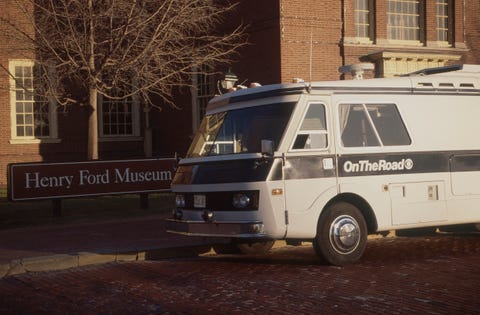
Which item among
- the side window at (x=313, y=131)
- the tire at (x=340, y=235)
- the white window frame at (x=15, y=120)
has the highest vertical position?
the white window frame at (x=15, y=120)

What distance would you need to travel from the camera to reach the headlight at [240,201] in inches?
318

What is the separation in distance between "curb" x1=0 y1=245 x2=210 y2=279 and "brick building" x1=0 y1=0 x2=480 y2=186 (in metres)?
9.25

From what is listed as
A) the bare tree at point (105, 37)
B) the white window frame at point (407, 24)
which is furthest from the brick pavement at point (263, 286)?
the white window frame at point (407, 24)

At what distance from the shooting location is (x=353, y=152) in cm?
857

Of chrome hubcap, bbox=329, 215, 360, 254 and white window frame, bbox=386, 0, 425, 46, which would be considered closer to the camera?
chrome hubcap, bbox=329, 215, 360, 254

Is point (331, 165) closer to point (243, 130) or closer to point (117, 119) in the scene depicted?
point (243, 130)

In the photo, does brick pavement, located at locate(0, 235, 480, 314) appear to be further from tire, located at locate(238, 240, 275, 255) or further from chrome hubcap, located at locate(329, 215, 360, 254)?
chrome hubcap, located at locate(329, 215, 360, 254)

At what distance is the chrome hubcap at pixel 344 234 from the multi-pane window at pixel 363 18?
1328 centimetres

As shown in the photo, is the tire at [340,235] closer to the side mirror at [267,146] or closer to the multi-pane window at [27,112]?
the side mirror at [267,146]

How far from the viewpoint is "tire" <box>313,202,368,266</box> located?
8.29 meters

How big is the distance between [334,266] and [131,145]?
16.8 m

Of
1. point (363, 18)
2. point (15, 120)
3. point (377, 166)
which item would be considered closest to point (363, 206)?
point (377, 166)

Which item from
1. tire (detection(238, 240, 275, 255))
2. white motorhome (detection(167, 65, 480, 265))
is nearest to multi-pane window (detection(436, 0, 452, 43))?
white motorhome (detection(167, 65, 480, 265))

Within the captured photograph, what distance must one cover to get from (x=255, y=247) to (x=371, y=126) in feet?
8.44
